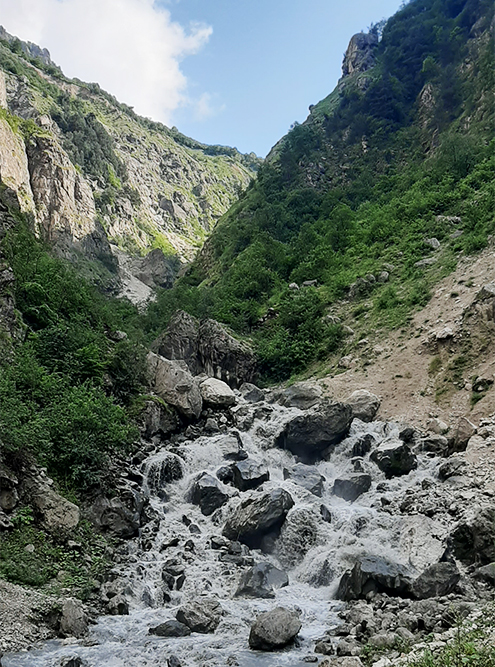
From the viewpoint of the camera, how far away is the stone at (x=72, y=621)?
975 centimetres

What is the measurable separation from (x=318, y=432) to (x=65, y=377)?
9781mm

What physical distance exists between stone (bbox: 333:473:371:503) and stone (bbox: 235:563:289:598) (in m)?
4.45

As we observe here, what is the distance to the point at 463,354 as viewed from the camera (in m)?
21.1

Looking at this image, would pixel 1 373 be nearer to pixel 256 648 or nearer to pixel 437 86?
pixel 256 648

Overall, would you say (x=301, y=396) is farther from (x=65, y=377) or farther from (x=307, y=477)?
(x=65, y=377)

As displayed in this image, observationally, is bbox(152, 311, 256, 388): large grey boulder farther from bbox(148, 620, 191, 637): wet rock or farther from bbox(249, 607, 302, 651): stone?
bbox(249, 607, 302, 651): stone

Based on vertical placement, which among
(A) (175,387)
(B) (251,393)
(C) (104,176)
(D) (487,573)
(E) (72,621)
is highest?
(C) (104,176)

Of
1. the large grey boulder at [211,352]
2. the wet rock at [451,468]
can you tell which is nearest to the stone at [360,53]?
the large grey boulder at [211,352]

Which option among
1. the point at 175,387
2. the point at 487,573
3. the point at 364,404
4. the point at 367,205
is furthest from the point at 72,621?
the point at 367,205

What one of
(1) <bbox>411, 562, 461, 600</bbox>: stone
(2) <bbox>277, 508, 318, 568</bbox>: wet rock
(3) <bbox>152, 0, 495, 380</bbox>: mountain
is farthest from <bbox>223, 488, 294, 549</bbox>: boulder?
(3) <bbox>152, 0, 495, 380</bbox>: mountain

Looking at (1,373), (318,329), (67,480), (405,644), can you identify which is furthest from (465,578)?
(318,329)

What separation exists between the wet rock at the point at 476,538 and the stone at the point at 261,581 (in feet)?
14.1

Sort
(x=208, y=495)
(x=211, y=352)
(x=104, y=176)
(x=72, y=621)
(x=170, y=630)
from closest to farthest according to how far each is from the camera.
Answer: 1. (x=72, y=621)
2. (x=170, y=630)
3. (x=208, y=495)
4. (x=211, y=352)
5. (x=104, y=176)

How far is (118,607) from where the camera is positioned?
1108 centimetres
